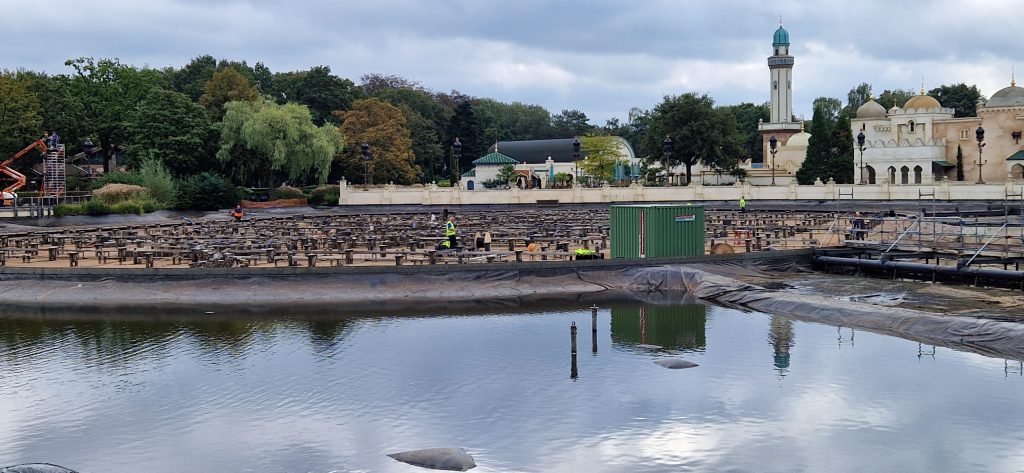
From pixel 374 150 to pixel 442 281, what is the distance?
58887mm

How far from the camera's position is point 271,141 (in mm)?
79125

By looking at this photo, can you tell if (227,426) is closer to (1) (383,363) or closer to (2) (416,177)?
(1) (383,363)

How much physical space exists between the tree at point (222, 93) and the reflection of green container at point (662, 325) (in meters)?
67.0

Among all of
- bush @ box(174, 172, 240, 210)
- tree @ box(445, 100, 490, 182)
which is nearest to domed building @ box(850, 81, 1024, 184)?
tree @ box(445, 100, 490, 182)

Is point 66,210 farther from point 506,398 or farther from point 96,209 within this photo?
point 506,398

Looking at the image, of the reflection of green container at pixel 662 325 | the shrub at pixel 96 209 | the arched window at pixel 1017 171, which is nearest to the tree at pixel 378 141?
the shrub at pixel 96 209

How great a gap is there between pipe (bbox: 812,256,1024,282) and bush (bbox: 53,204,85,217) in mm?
44801

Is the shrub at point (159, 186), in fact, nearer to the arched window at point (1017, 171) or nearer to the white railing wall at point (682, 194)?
the white railing wall at point (682, 194)

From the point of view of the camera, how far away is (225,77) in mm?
89688

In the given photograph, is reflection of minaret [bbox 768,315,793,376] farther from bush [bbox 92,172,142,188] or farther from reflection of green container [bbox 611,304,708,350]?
bush [bbox 92,172,142,188]

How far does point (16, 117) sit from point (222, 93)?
18.8 metres

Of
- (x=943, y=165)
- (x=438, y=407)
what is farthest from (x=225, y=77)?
(x=438, y=407)

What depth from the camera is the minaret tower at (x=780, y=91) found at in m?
112

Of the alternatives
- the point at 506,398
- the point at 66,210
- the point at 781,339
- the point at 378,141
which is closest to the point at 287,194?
the point at 378,141
